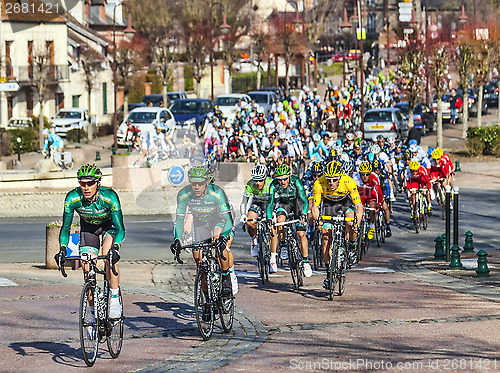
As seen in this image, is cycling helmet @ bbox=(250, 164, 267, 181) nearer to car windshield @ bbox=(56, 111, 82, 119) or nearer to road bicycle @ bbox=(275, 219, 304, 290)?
road bicycle @ bbox=(275, 219, 304, 290)

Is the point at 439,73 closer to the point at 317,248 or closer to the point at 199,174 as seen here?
the point at 317,248

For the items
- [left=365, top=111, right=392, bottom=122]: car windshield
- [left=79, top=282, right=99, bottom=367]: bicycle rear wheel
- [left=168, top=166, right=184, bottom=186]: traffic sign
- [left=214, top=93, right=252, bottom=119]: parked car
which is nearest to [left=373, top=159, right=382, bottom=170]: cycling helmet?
[left=168, top=166, right=184, bottom=186]: traffic sign

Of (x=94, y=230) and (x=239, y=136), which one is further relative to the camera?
(x=239, y=136)

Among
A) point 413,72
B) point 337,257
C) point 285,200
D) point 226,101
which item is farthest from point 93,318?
point 413,72

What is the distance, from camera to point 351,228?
13.9m

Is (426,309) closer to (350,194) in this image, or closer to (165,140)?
(350,194)

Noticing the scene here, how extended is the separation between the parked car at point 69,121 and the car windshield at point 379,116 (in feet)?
49.2

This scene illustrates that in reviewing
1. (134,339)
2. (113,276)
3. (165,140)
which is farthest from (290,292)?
(165,140)

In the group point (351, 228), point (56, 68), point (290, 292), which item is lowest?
point (290, 292)

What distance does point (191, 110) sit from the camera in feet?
148

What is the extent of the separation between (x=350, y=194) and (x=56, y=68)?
43937mm

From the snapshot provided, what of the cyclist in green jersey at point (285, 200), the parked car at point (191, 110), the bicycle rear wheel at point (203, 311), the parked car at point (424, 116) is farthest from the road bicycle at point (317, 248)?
the parked car at point (424, 116)

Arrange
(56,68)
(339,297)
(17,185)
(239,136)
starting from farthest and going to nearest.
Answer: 1. (56,68)
2. (239,136)
3. (17,185)
4. (339,297)

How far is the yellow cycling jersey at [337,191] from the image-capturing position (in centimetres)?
1362
